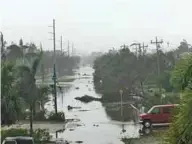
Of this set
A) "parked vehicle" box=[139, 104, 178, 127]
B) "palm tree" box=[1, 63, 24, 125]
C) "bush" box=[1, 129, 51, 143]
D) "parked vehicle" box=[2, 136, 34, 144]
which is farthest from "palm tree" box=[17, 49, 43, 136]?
"parked vehicle" box=[139, 104, 178, 127]

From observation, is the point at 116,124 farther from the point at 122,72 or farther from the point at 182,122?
the point at 122,72

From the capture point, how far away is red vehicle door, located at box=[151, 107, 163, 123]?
21.2m

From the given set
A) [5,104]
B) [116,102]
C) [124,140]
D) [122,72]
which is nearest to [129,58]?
[122,72]

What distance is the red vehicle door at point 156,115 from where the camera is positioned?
21203 mm

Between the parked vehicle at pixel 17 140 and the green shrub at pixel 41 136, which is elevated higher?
the parked vehicle at pixel 17 140

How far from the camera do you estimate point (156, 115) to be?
69.8ft

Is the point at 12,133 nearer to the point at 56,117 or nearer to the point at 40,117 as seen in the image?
the point at 56,117

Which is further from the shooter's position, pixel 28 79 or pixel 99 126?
pixel 99 126

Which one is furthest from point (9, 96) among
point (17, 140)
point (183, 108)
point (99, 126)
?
point (183, 108)

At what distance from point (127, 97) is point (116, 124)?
16074 millimetres

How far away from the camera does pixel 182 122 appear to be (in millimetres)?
2869

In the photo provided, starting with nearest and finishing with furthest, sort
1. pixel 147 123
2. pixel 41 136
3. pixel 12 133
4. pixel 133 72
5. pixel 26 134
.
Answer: pixel 12 133
pixel 26 134
pixel 41 136
pixel 147 123
pixel 133 72

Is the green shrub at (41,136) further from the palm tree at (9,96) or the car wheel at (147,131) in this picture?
the car wheel at (147,131)

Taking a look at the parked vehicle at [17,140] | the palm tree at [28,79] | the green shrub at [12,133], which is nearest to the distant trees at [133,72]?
the palm tree at [28,79]
